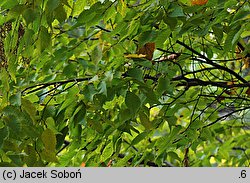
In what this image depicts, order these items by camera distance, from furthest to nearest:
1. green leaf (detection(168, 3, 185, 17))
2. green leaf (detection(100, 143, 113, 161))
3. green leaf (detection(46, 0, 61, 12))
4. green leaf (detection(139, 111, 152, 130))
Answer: green leaf (detection(100, 143, 113, 161)) < green leaf (detection(139, 111, 152, 130)) < green leaf (detection(168, 3, 185, 17)) < green leaf (detection(46, 0, 61, 12))

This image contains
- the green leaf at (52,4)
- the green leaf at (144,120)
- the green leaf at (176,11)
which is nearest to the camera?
the green leaf at (52,4)

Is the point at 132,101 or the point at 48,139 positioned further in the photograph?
the point at 132,101

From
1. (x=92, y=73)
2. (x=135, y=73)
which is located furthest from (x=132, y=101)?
(x=92, y=73)

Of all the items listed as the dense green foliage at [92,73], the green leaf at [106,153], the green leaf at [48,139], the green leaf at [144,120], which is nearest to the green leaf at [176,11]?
the dense green foliage at [92,73]

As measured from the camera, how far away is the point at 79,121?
1.38m

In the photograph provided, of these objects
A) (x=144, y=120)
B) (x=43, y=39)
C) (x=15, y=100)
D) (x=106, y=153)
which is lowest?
(x=106, y=153)

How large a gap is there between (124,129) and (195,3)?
1.21 ft

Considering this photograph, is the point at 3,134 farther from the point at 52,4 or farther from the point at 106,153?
the point at 106,153

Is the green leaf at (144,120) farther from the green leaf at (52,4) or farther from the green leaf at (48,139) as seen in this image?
the green leaf at (52,4)

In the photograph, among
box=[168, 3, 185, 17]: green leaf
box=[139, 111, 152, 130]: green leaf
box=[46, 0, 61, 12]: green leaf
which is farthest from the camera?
box=[139, 111, 152, 130]: green leaf

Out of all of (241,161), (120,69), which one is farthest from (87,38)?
(241,161)

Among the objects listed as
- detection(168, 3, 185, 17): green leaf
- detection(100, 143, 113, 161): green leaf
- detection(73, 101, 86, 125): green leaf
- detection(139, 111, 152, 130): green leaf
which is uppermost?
detection(168, 3, 185, 17): green leaf

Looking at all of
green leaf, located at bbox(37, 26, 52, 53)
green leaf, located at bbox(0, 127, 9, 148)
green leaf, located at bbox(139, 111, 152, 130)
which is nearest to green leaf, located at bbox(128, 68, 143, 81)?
green leaf, located at bbox(139, 111, 152, 130)

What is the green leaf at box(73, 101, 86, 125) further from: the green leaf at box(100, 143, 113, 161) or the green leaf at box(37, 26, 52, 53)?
the green leaf at box(100, 143, 113, 161)
